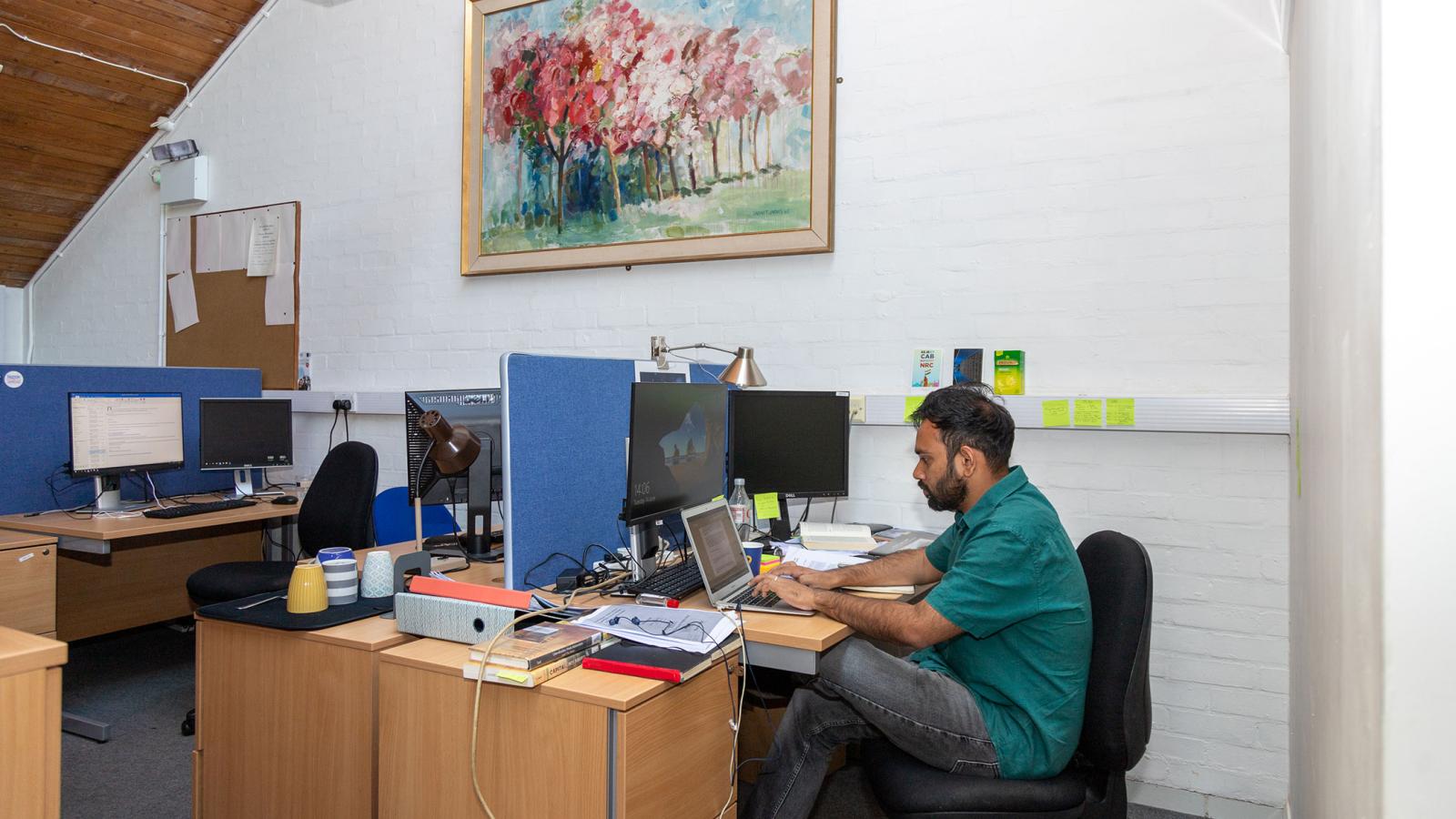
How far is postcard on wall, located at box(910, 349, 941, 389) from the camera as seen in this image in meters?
3.11

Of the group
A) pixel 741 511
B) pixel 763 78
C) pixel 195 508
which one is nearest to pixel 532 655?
pixel 741 511

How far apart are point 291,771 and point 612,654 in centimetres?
79

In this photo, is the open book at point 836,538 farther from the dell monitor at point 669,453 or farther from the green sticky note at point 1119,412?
the green sticky note at point 1119,412

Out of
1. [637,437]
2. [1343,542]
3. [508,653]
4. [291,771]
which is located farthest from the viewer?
[637,437]

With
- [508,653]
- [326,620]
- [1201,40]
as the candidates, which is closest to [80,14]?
[326,620]

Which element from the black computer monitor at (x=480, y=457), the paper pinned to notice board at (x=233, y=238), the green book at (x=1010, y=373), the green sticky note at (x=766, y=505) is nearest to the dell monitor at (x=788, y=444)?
the green sticky note at (x=766, y=505)

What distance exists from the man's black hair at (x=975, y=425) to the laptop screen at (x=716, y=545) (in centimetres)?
56

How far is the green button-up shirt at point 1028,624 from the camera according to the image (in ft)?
5.80

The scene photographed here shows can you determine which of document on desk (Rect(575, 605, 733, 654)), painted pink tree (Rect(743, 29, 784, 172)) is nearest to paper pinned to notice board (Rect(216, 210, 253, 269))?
painted pink tree (Rect(743, 29, 784, 172))

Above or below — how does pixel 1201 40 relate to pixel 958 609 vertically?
above

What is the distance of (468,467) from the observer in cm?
245

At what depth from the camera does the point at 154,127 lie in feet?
17.1

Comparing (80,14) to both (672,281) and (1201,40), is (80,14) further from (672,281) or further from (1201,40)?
(1201,40)

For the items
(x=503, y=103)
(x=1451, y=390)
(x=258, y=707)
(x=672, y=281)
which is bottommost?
(x=258, y=707)
